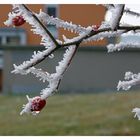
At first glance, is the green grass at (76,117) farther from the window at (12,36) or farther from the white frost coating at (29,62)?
the white frost coating at (29,62)

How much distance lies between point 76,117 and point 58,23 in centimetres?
769

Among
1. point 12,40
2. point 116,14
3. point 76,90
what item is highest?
point 116,14

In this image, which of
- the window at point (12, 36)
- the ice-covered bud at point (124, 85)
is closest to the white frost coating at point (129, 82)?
the ice-covered bud at point (124, 85)

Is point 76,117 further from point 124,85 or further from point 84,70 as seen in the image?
point 124,85

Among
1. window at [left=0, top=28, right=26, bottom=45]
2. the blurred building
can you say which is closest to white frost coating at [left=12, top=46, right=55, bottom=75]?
the blurred building

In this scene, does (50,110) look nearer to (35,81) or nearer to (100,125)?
(100,125)

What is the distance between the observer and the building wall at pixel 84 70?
504 inches

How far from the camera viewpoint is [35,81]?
1310 cm

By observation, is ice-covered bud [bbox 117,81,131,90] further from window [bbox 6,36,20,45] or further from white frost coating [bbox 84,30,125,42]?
window [bbox 6,36,20,45]

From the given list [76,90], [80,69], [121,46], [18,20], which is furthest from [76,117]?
[18,20]

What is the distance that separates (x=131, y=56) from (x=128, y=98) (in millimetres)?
3147

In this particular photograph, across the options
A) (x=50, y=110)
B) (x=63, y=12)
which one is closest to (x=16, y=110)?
(x=50, y=110)

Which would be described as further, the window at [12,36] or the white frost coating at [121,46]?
the window at [12,36]

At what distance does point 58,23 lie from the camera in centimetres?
66
